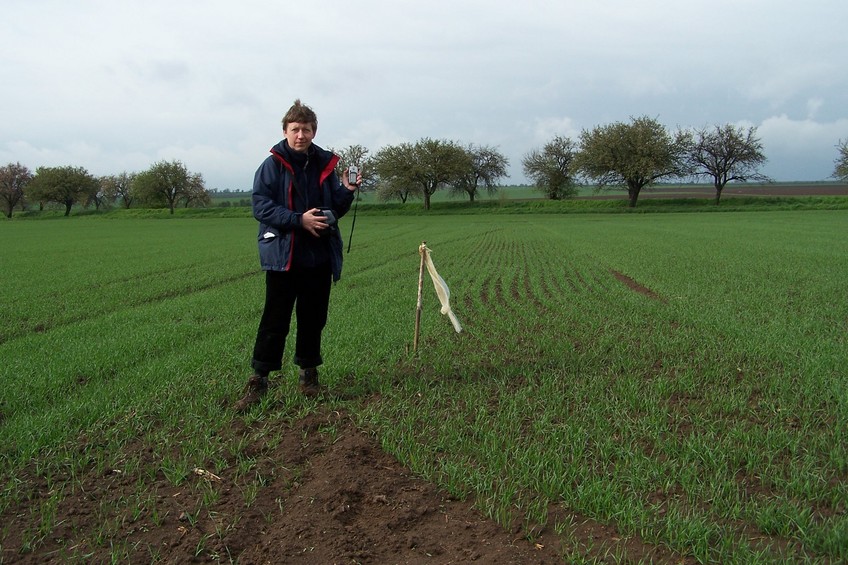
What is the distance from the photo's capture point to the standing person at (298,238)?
4.89m

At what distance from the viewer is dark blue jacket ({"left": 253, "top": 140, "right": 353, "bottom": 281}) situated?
15.9 ft

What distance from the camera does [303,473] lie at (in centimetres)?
388

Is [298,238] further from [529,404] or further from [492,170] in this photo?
[492,170]

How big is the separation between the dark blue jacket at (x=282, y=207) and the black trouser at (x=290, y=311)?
17 cm

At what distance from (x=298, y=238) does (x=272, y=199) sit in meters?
0.39

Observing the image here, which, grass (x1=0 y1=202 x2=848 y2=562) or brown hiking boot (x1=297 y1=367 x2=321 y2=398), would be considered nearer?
grass (x1=0 y1=202 x2=848 y2=562)

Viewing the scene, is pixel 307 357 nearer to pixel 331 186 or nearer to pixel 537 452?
pixel 331 186

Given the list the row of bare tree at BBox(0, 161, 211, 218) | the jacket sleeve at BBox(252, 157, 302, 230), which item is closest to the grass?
the jacket sleeve at BBox(252, 157, 302, 230)

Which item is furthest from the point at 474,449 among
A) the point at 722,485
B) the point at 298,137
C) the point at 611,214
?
the point at 611,214

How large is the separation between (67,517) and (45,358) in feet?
13.6

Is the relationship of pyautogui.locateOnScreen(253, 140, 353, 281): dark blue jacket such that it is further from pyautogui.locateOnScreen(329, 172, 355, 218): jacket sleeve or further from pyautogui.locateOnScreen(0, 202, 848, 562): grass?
pyautogui.locateOnScreen(0, 202, 848, 562): grass

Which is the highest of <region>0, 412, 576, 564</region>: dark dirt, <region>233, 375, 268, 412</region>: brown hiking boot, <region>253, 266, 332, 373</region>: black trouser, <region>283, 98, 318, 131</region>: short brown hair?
<region>283, 98, 318, 131</region>: short brown hair

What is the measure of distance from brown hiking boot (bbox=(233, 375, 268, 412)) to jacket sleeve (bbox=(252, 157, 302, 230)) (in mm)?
1333

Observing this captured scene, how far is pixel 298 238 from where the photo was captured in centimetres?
498
